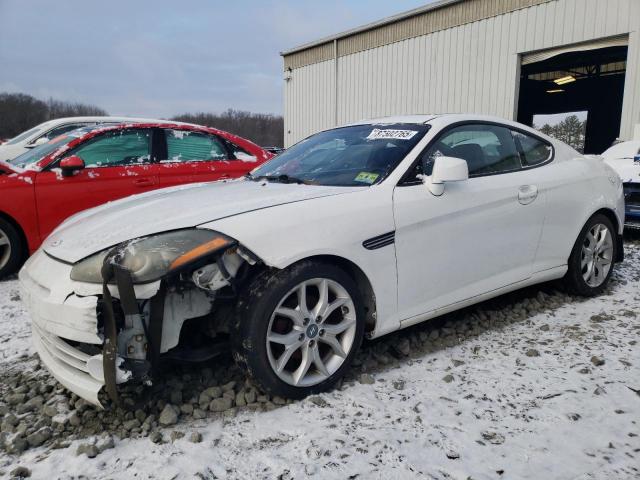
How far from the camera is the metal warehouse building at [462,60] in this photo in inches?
379

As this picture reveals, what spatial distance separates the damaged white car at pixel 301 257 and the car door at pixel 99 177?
7.03ft

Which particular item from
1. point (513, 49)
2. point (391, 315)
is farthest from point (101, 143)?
point (513, 49)

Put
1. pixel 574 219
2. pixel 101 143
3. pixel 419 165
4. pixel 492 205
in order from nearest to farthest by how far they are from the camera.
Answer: pixel 419 165 < pixel 492 205 < pixel 574 219 < pixel 101 143

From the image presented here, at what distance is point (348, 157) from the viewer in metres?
3.20

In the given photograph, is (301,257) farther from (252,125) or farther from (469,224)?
(252,125)

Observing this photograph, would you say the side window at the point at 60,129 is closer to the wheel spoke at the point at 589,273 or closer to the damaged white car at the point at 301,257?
the damaged white car at the point at 301,257

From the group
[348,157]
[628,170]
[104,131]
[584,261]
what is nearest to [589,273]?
[584,261]

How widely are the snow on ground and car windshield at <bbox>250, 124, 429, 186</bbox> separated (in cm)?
107

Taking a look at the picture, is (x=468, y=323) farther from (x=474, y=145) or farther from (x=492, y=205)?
(x=474, y=145)

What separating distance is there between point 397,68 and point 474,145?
37.8ft

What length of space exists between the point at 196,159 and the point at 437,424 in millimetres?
4209

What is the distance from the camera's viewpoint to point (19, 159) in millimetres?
5473

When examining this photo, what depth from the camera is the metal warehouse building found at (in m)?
9.62

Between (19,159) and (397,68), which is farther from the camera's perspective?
(397,68)
